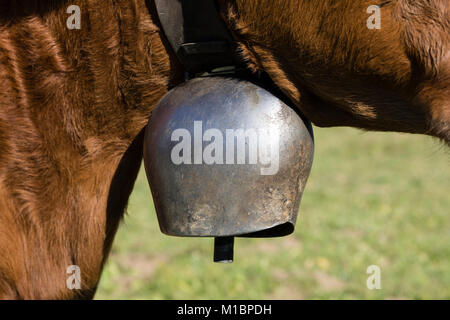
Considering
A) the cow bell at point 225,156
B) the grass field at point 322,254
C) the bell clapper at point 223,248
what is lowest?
the grass field at point 322,254

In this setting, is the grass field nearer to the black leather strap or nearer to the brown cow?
the brown cow

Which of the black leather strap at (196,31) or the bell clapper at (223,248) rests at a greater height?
the black leather strap at (196,31)

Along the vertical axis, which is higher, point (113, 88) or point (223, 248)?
point (113, 88)

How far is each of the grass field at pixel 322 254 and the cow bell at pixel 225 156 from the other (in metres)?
1.31

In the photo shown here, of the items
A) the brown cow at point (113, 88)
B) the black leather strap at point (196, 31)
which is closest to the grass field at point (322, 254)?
the brown cow at point (113, 88)

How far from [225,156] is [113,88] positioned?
40 cm

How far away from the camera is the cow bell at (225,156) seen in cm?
164

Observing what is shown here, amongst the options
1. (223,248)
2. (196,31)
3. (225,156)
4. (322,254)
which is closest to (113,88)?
(196,31)

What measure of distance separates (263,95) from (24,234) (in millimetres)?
809

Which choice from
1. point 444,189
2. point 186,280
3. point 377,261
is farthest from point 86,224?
point 444,189

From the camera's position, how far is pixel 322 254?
5168mm

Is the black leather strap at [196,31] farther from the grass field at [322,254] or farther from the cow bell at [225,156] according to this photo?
the grass field at [322,254]

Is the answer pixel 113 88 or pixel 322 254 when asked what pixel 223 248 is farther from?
pixel 322 254
